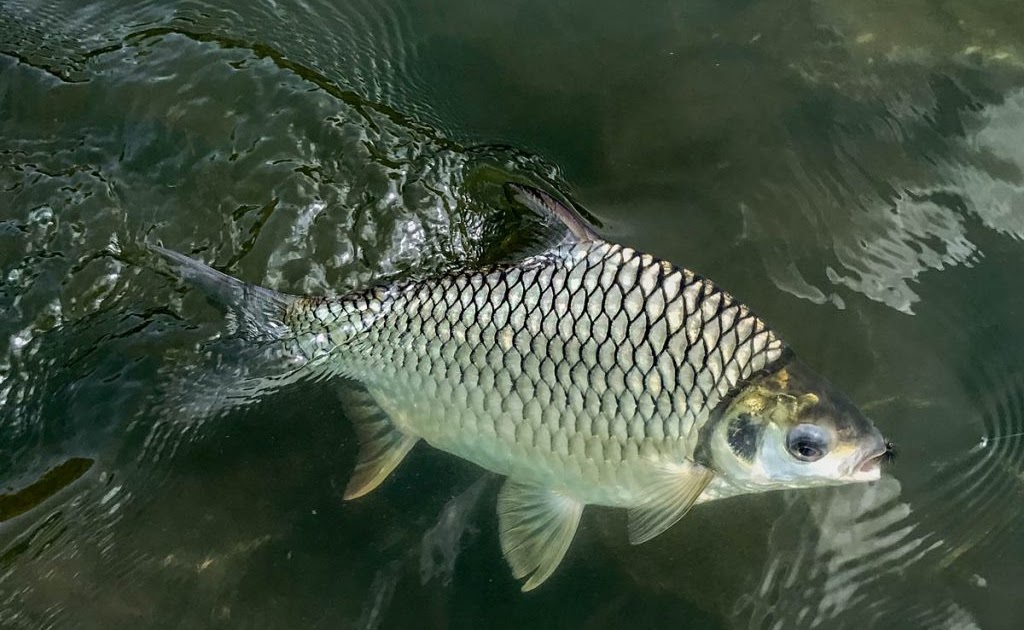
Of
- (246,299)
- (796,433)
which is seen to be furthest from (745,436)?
(246,299)

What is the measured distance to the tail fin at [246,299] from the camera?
2.94 meters

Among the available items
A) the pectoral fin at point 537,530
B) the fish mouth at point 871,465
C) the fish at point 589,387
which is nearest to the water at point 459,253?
the pectoral fin at point 537,530

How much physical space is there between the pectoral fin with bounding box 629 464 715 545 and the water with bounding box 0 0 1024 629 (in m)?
0.42

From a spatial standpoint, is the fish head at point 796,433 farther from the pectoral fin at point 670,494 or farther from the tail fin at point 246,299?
the tail fin at point 246,299

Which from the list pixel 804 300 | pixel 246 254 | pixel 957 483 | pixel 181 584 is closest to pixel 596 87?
pixel 804 300

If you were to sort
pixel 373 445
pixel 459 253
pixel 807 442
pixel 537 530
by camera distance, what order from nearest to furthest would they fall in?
pixel 807 442 < pixel 537 530 < pixel 373 445 < pixel 459 253

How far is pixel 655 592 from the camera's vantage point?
2982 millimetres

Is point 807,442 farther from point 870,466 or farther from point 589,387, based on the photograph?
point 589,387

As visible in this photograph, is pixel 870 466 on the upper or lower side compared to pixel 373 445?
upper

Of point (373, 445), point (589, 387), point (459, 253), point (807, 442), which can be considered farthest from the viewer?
point (459, 253)

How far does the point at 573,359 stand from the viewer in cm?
264

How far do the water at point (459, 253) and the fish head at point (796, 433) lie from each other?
58 cm

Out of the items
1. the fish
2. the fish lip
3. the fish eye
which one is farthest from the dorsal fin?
the fish lip

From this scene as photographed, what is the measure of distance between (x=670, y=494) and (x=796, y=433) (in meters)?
0.42
